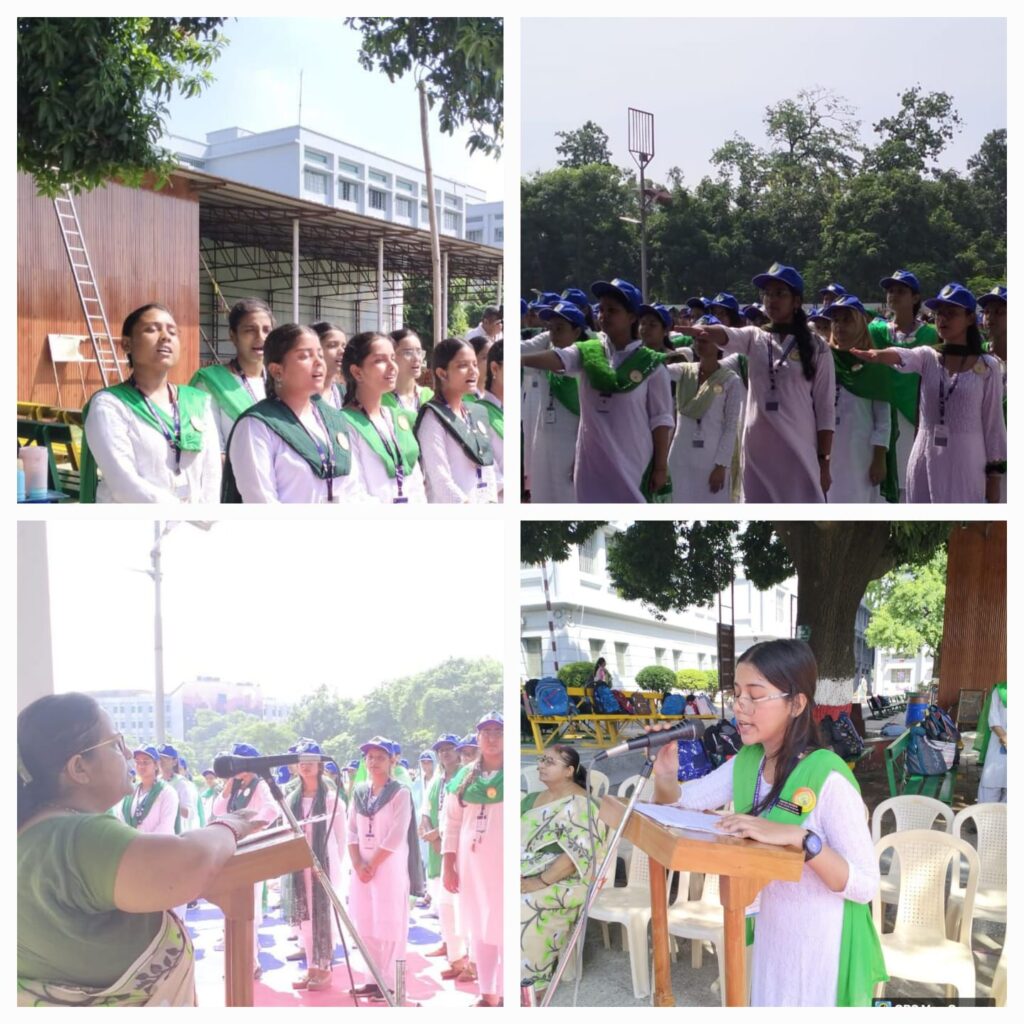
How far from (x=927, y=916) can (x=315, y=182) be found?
114 inches

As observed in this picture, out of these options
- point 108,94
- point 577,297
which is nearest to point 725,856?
point 577,297

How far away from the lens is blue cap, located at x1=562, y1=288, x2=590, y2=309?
407 centimetres

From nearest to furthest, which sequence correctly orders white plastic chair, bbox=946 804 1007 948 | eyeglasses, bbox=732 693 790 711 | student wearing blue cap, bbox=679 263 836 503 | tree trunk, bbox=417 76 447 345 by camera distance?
eyeglasses, bbox=732 693 790 711 → white plastic chair, bbox=946 804 1007 948 → tree trunk, bbox=417 76 447 345 → student wearing blue cap, bbox=679 263 836 503

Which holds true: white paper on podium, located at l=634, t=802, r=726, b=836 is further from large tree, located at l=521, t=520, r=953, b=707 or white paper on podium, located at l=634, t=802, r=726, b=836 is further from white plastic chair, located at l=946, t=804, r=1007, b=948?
white plastic chair, located at l=946, t=804, r=1007, b=948

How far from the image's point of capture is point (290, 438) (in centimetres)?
379

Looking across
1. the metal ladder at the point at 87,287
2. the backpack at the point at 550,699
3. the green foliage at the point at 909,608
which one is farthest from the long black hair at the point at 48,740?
the green foliage at the point at 909,608

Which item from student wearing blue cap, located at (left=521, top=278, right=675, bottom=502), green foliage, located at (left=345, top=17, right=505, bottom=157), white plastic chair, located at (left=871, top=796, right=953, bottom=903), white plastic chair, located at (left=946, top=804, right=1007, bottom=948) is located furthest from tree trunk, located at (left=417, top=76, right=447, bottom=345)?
white plastic chair, located at (left=946, top=804, right=1007, bottom=948)

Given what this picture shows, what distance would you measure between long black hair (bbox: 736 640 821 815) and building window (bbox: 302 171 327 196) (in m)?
1.97

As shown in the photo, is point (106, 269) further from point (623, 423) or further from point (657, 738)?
point (657, 738)

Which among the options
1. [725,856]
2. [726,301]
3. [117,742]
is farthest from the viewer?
[726,301]

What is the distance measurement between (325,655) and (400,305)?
111 cm

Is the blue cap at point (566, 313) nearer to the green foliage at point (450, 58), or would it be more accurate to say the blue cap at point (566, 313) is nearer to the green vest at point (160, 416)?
the green foliage at point (450, 58)
